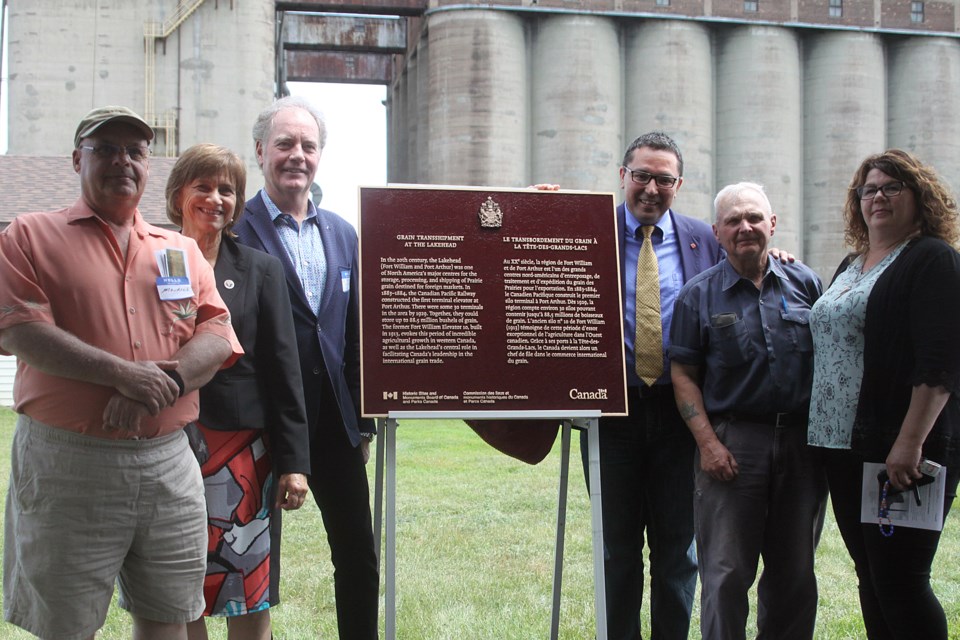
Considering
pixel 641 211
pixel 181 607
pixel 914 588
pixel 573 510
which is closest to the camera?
pixel 181 607

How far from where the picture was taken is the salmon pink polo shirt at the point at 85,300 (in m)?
3.42

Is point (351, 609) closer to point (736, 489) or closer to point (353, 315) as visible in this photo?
point (353, 315)

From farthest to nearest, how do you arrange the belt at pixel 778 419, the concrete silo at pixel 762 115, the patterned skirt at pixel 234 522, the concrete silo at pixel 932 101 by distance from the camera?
the concrete silo at pixel 932 101
the concrete silo at pixel 762 115
the belt at pixel 778 419
the patterned skirt at pixel 234 522

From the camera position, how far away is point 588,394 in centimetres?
474

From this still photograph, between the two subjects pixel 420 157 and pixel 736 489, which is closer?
pixel 736 489

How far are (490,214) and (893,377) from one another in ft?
6.57

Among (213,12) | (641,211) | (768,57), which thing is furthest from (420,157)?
(641,211)

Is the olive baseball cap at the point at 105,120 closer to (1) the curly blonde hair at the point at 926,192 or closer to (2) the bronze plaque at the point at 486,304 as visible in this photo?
(2) the bronze plaque at the point at 486,304

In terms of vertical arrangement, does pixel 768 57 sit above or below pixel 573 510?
above

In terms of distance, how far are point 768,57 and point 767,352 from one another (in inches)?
1774

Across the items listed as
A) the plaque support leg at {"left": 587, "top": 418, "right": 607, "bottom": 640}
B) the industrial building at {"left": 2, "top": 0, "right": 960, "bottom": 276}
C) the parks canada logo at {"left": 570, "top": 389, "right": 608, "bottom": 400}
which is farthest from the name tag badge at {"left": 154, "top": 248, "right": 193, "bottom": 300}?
the industrial building at {"left": 2, "top": 0, "right": 960, "bottom": 276}

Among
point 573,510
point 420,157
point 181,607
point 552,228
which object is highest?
point 420,157

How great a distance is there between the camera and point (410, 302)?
15.2 feet

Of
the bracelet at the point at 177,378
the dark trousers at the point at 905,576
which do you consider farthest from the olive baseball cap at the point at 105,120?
the dark trousers at the point at 905,576
